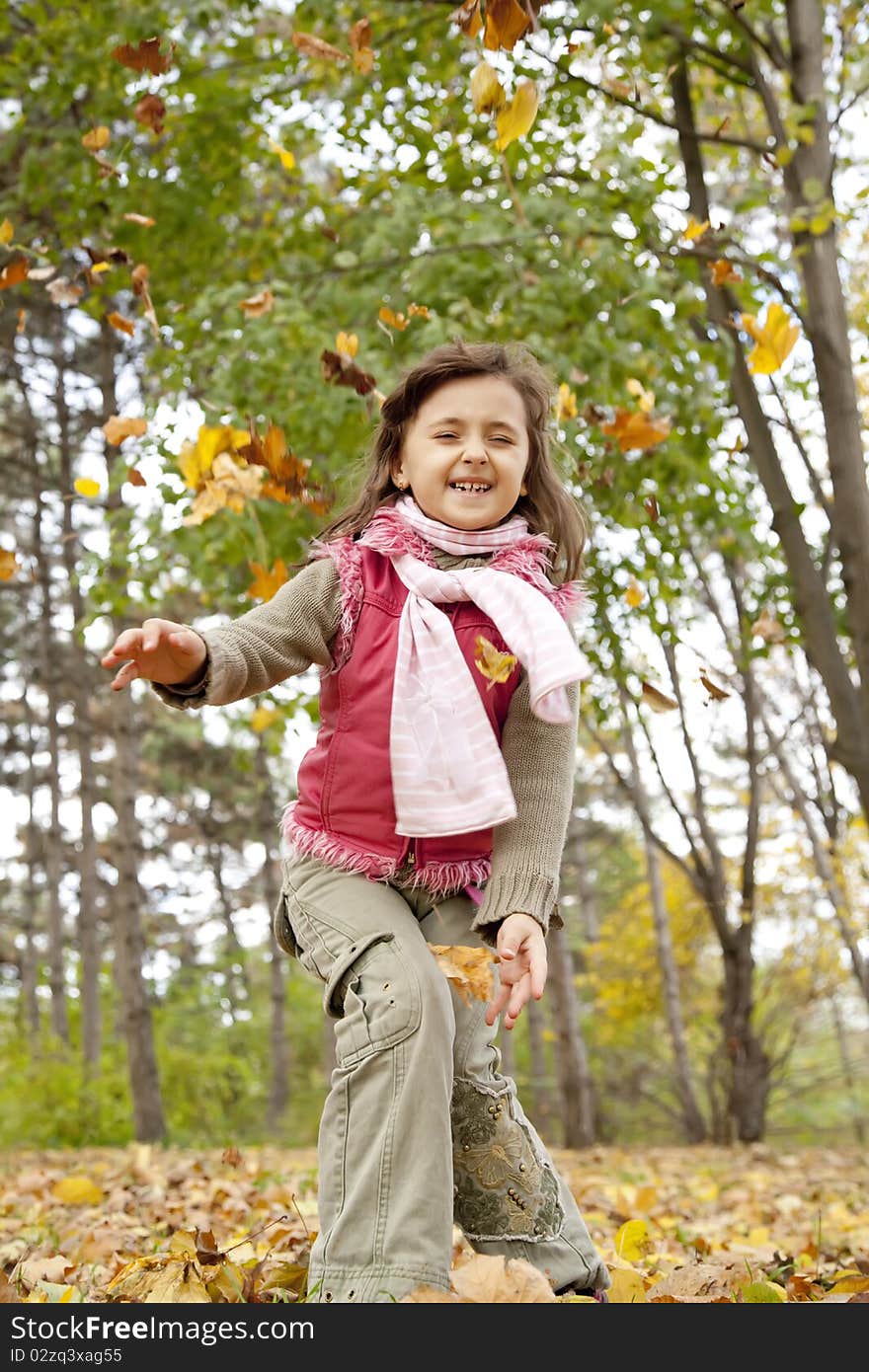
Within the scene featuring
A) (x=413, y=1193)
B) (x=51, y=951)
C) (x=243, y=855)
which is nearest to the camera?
(x=413, y=1193)

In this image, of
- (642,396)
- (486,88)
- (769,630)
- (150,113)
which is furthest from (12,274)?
(769,630)

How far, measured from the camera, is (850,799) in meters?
11.9

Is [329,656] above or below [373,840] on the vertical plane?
above

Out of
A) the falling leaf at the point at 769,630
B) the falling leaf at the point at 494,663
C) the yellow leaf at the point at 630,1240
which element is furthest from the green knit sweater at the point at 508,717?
the falling leaf at the point at 769,630

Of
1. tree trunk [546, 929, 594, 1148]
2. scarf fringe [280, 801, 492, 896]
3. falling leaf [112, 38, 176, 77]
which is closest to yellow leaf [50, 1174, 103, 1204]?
scarf fringe [280, 801, 492, 896]

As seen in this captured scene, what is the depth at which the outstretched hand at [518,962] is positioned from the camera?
2.01m

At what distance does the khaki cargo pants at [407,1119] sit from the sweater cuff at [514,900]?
4.4 inches

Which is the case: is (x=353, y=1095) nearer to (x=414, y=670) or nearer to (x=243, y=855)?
(x=414, y=670)

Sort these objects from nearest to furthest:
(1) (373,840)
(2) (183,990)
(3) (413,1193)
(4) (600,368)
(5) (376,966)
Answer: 1. (3) (413,1193)
2. (5) (376,966)
3. (1) (373,840)
4. (4) (600,368)
5. (2) (183,990)

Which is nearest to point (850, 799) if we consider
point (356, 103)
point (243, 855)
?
point (356, 103)

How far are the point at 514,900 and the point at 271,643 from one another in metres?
0.61

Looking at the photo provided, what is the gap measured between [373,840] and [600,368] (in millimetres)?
3898

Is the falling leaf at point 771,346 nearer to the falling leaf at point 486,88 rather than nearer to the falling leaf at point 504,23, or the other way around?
the falling leaf at point 486,88

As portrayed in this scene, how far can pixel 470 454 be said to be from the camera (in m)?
2.38
